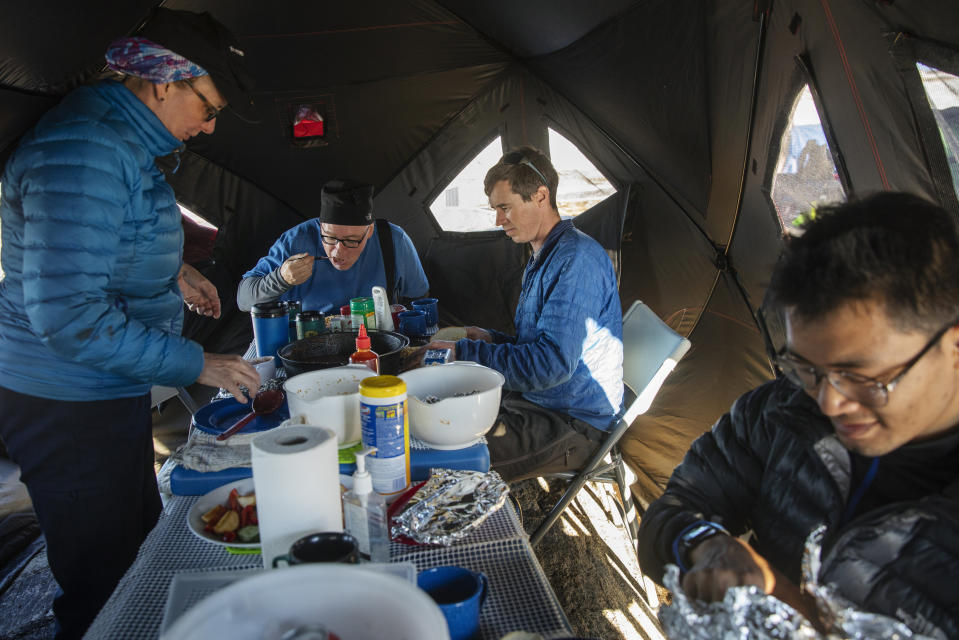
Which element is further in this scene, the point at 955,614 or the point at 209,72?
the point at 209,72

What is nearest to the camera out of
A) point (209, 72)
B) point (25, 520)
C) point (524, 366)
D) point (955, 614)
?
point (955, 614)

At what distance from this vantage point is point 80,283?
1428 mm

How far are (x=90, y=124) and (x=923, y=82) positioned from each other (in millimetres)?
2113

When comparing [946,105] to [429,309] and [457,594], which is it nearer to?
[457,594]

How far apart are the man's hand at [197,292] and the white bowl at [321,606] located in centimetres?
173

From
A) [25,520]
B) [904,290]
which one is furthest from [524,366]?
[25,520]

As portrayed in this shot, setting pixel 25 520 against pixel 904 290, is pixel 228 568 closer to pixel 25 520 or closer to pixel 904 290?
pixel 904 290

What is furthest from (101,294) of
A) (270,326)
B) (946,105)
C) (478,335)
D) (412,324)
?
(946,105)

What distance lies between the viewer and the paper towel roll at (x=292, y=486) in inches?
38.6

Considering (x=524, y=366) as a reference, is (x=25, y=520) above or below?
below

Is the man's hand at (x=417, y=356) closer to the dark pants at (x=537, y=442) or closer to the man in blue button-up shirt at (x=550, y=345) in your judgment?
the man in blue button-up shirt at (x=550, y=345)

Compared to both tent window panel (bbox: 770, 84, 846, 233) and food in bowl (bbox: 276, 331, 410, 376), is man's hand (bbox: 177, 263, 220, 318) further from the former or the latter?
tent window panel (bbox: 770, 84, 846, 233)

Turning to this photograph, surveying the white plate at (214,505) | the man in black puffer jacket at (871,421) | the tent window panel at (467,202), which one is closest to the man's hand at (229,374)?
the white plate at (214,505)

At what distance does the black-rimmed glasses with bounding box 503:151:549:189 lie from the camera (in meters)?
2.47
